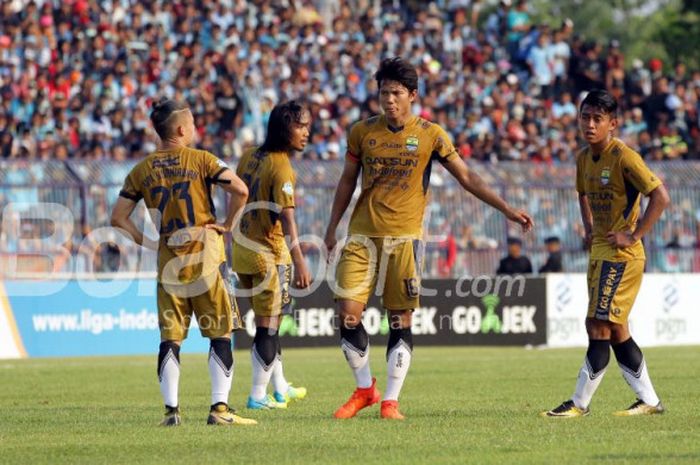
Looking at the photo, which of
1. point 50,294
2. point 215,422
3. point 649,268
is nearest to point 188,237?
point 215,422

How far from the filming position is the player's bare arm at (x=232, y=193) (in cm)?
1038

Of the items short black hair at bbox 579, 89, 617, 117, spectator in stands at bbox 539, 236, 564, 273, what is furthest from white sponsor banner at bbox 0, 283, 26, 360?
short black hair at bbox 579, 89, 617, 117

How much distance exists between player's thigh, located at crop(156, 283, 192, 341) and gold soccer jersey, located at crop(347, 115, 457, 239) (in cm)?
153

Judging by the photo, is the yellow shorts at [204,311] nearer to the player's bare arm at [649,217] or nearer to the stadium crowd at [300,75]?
the player's bare arm at [649,217]

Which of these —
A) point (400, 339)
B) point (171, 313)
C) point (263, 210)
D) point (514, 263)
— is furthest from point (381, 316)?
point (171, 313)

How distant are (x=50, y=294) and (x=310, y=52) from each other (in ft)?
38.3

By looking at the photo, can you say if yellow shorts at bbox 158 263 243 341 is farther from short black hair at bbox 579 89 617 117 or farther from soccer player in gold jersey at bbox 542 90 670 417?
short black hair at bbox 579 89 617 117

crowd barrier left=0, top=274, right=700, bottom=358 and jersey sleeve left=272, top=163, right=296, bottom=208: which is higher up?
jersey sleeve left=272, top=163, right=296, bottom=208

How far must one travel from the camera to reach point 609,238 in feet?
36.0

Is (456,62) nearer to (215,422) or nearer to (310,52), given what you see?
(310,52)

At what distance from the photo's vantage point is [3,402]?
45.3 ft

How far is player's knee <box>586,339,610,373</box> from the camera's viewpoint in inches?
437

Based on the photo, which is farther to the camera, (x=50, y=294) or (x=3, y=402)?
(x=50, y=294)

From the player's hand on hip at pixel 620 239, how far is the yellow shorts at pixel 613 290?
0.20 m
